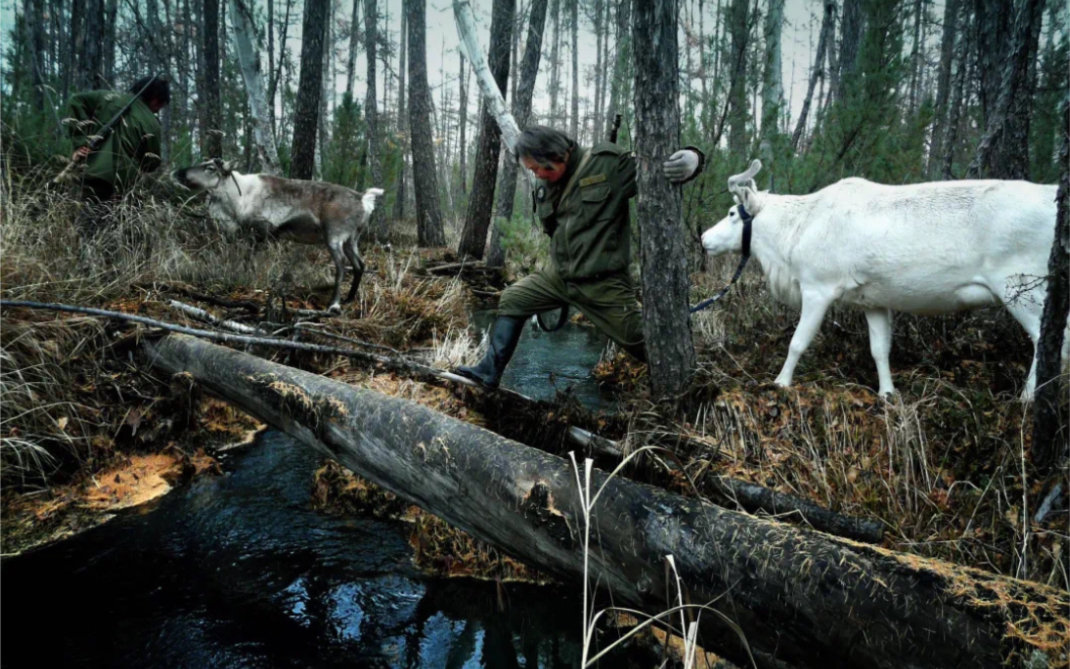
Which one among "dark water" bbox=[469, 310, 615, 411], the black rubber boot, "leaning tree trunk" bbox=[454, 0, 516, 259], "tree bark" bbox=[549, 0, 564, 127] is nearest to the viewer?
the black rubber boot

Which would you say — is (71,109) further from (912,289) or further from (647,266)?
(912,289)

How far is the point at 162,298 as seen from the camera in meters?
5.18

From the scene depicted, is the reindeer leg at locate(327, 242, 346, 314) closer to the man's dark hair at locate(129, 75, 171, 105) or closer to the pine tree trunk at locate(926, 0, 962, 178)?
the man's dark hair at locate(129, 75, 171, 105)

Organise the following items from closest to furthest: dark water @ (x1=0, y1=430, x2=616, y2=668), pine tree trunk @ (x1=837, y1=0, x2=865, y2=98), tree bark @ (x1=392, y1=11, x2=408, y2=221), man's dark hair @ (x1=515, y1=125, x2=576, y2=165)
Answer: dark water @ (x1=0, y1=430, x2=616, y2=668)
man's dark hair @ (x1=515, y1=125, x2=576, y2=165)
pine tree trunk @ (x1=837, y1=0, x2=865, y2=98)
tree bark @ (x1=392, y1=11, x2=408, y2=221)

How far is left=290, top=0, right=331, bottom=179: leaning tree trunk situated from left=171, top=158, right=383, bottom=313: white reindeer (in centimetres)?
280

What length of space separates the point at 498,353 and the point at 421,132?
1037cm

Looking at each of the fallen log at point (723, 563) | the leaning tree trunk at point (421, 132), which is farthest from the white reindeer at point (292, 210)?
the leaning tree trunk at point (421, 132)

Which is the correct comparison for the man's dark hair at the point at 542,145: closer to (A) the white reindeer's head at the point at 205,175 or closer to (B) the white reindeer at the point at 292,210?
(B) the white reindeer at the point at 292,210

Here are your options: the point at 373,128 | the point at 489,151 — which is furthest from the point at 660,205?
the point at 373,128

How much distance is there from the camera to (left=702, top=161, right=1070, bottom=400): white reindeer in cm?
310

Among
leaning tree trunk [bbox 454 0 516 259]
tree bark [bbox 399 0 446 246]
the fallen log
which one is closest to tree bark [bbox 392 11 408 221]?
tree bark [bbox 399 0 446 246]

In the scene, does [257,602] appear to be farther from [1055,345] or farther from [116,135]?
[116,135]

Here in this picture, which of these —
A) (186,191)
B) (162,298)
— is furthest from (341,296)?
(186,191)

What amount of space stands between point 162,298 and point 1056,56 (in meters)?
9.02
